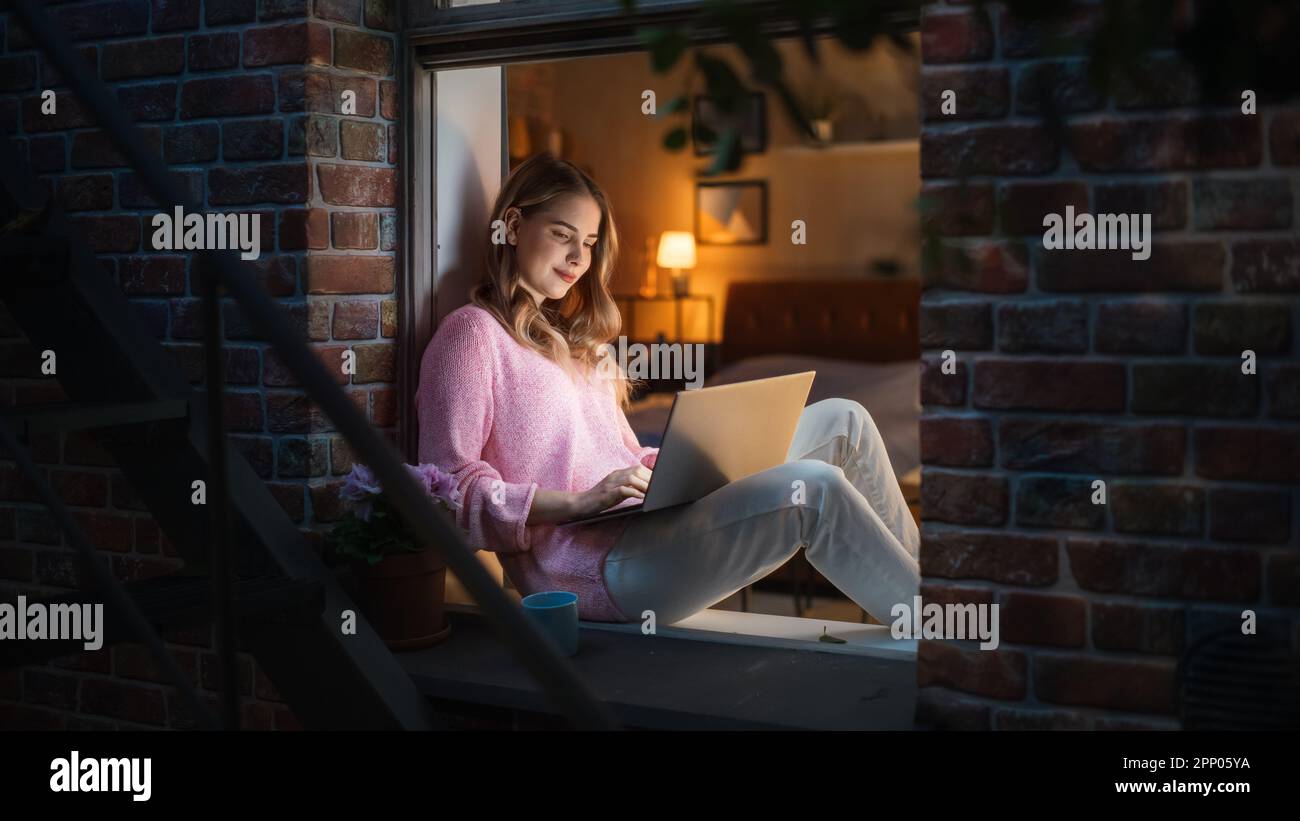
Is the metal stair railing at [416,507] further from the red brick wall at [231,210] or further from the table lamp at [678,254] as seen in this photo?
the table lamp at [678,254]

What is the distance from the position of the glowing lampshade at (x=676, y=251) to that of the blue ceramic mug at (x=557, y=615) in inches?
170

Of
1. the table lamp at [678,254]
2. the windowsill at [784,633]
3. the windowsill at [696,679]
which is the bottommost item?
the windowsill at [696,679]

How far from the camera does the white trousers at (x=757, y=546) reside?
7.13 ft

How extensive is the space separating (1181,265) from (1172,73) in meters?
0.24

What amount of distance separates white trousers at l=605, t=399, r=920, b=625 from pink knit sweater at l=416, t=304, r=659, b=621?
65 mm

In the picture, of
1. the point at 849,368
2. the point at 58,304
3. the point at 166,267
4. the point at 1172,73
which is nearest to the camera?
the point at 1172,73

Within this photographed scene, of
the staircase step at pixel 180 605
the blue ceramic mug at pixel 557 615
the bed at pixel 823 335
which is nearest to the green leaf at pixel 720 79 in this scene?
the staircase step at pixel 180 605

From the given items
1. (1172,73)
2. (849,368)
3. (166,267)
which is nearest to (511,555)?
(166,267)

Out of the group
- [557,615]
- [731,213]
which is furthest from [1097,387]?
[731,213]
